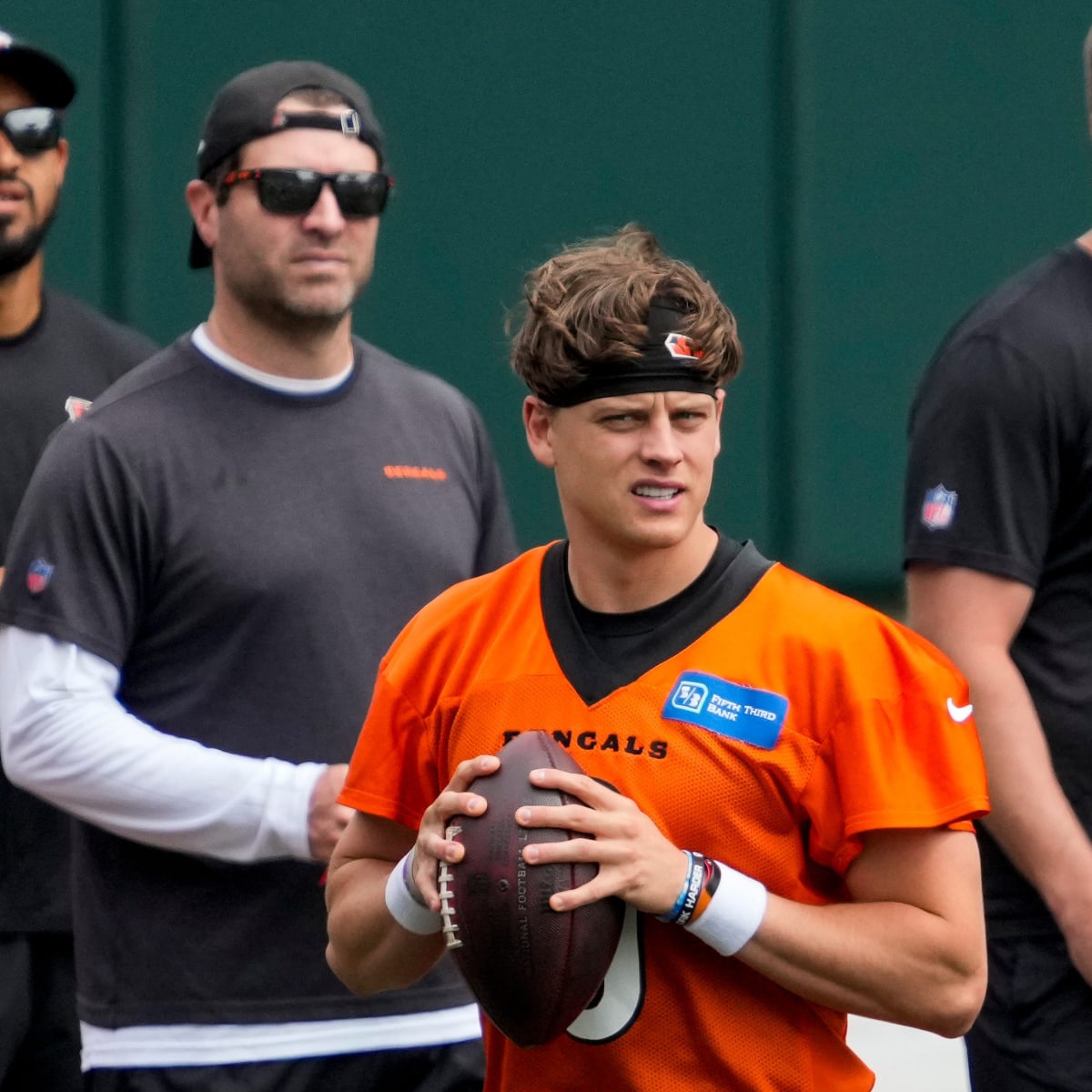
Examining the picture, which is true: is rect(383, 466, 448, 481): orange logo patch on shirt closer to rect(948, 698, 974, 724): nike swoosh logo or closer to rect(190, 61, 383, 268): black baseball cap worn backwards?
rect(190, 61, 383, 268): black baseball cap worn backwards

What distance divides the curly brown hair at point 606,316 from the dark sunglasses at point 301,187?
3.69 feet

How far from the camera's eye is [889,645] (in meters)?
2.78

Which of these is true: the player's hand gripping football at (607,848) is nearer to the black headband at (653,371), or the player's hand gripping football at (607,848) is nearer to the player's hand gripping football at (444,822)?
the player's hand gripping football at (444,822)

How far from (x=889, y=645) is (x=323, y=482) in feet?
4.96

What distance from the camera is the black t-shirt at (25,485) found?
14.4 feet

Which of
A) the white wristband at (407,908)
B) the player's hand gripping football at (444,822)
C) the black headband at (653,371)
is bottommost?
the white wristband at (407,908)

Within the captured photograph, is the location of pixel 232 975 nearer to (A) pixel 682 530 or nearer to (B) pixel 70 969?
(B) pixel 70 969

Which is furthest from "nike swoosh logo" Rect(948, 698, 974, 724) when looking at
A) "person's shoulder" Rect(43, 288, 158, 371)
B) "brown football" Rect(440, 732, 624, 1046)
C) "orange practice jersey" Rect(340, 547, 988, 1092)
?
"person's shoulder" Rect(43, 288, 158, 371)

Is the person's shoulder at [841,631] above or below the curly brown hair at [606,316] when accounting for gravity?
below

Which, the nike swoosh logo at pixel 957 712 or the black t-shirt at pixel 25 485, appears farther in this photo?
the black t-shirt at pixel 25 485

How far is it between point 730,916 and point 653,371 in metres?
0.71

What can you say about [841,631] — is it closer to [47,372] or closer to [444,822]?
[444,822]

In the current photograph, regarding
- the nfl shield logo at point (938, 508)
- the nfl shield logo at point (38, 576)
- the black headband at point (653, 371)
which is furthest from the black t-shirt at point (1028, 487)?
the nfl shield logo at point (38, 576)

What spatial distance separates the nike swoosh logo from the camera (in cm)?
276
